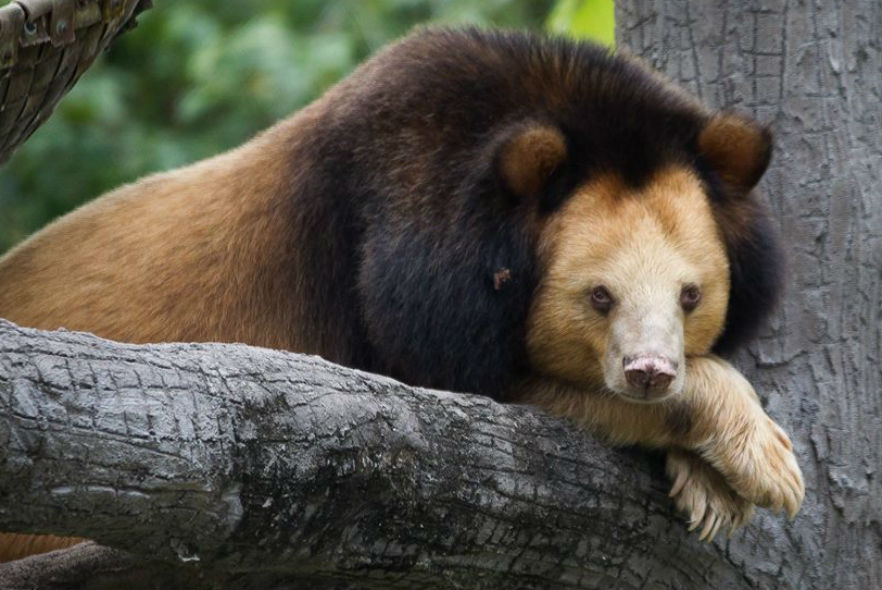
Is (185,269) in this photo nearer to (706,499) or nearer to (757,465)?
(706,499)

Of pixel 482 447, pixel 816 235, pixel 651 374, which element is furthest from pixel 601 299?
pixel 816 235

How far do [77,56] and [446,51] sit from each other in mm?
1700

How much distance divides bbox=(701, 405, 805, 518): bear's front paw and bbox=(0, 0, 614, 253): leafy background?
20.7 feet

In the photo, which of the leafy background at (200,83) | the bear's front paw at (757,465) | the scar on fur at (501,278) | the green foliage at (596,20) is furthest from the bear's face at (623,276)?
the leafy background at (200,83)

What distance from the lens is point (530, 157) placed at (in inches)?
172

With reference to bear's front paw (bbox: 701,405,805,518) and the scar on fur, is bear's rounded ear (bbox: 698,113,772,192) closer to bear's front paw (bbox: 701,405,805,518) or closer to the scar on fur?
the scar on fur

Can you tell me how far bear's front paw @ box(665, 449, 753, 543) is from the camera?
418 centimetres

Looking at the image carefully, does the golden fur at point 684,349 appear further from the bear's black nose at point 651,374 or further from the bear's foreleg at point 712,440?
the bear's black nose at point 651,374

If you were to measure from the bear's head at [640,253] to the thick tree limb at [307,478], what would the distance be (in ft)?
1.16

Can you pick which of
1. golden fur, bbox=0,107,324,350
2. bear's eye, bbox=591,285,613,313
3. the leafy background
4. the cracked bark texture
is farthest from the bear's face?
the leafy background

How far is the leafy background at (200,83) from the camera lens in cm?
1063

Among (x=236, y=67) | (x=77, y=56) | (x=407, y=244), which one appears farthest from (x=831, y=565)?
(x=236, y=67)

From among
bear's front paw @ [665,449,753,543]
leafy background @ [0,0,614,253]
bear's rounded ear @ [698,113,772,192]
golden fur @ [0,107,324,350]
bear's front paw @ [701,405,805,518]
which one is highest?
bear's rounded ear @ [698,113,772,192]

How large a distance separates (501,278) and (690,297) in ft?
1.86
